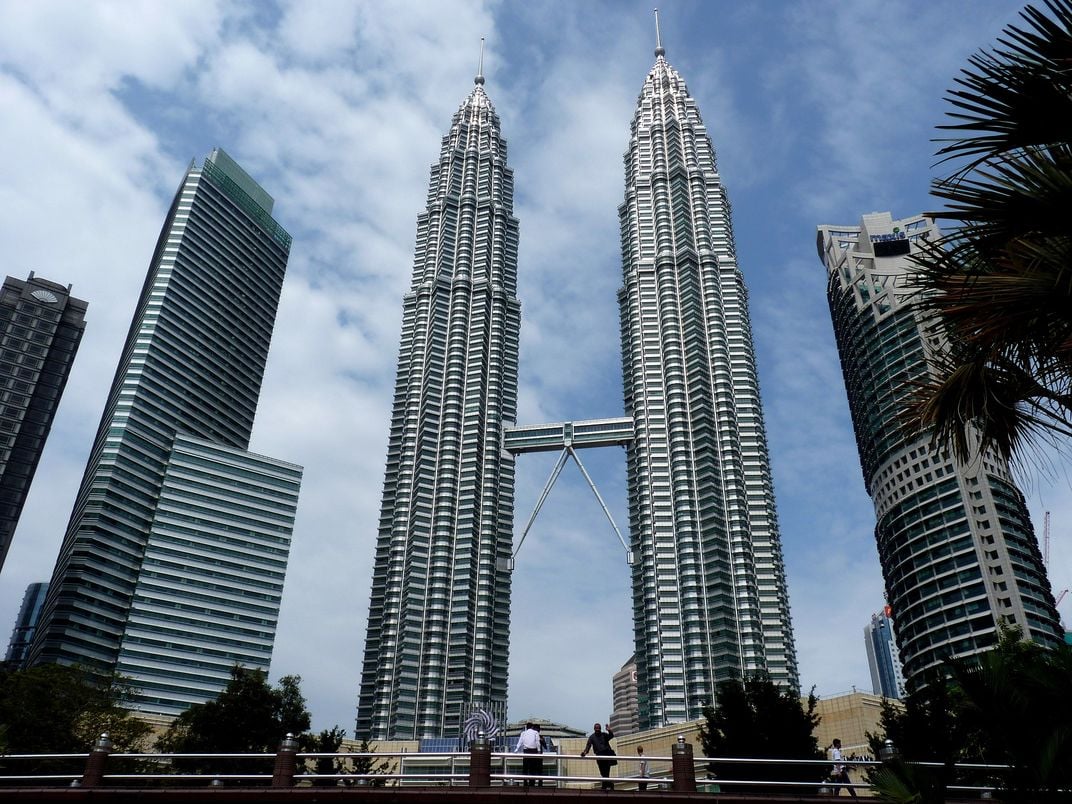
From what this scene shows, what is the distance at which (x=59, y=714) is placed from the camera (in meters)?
50.3

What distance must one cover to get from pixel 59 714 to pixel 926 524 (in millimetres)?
129112

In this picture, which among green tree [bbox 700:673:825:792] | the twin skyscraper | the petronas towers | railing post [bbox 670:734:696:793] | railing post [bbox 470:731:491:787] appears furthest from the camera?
the petronas towers

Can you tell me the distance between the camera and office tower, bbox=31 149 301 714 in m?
162

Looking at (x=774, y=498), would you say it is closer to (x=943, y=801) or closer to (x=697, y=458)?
(x=697, y=458)

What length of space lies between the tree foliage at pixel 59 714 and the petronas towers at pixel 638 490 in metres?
94.3

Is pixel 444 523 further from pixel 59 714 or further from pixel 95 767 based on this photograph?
pixel 95 767

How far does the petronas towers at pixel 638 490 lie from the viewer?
5891 inches

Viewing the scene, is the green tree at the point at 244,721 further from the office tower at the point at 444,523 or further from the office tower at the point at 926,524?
the office tower at the point at 444,523

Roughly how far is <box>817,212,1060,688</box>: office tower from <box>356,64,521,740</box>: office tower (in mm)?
73958

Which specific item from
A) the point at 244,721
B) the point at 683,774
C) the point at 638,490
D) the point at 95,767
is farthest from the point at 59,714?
the point at 638,490

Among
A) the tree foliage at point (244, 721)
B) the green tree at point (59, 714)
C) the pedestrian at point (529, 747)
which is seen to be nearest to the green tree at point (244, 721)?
the tree foliage at point (244, 721)

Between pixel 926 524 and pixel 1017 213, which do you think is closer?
pixel 1017 213

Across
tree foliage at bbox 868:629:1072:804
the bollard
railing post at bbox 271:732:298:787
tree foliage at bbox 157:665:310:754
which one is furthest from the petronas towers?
tree foliage at bbox 868:629:1072:804

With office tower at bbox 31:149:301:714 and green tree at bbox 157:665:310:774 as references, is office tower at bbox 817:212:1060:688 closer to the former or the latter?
green tree at bbox 157:665:310:774
